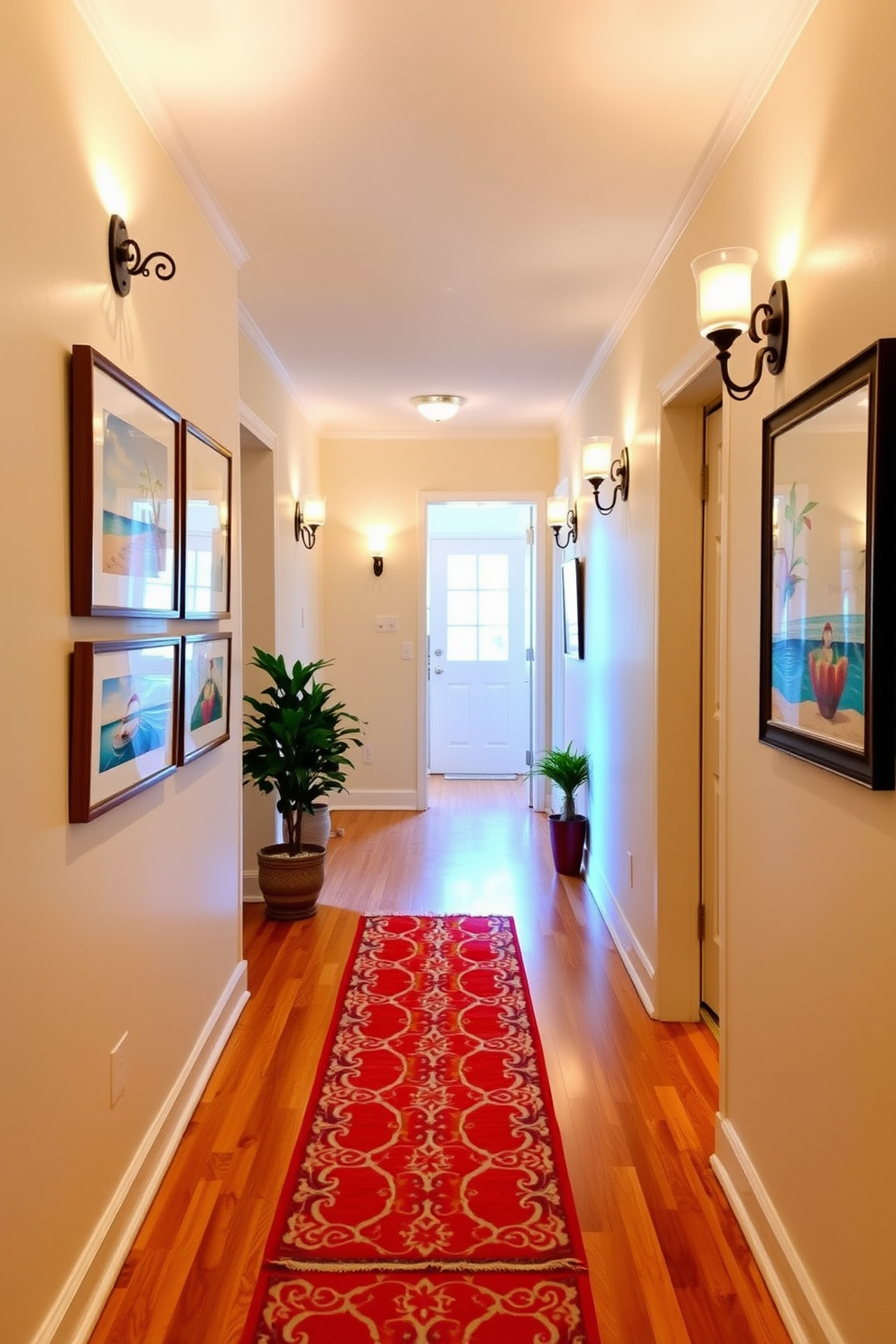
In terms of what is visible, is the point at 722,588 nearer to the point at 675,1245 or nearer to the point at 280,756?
the point at 675,1245

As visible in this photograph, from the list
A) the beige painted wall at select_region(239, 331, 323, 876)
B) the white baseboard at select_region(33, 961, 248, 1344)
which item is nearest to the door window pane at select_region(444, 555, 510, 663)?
the beige painted wall at select_region(239, 331, 323, 876)

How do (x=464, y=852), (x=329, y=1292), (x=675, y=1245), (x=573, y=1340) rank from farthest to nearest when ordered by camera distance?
(x=464, y=852) < (x=675, y=1245) < (x=329, y=1292) < (x=573, y=1340)

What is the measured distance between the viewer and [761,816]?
6.59 feet

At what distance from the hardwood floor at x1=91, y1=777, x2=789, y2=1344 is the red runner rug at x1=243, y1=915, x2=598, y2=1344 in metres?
0.05

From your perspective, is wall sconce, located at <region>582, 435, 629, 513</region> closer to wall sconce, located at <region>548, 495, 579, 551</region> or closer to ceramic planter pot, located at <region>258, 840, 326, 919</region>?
wall sconce, located at <region>548, 495, 579, 551</region>

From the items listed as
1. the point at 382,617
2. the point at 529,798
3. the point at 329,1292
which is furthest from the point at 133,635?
the point at 529,798

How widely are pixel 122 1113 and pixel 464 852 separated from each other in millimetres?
3411

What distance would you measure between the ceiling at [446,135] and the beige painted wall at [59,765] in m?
0.23

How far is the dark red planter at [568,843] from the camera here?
15.7ft

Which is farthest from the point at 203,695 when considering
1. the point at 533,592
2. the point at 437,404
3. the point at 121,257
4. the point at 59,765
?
the point at 533,592

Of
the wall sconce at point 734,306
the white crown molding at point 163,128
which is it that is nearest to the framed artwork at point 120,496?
the white crown molding at point 163,128

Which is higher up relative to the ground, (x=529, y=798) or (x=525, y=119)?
(x=525, y=119)

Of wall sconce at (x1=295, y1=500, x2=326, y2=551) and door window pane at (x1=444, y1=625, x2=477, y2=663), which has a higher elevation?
wall sconce at (x1=295, y1=500, x2=326, y2=551)

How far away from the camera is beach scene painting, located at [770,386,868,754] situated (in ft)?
4.80
